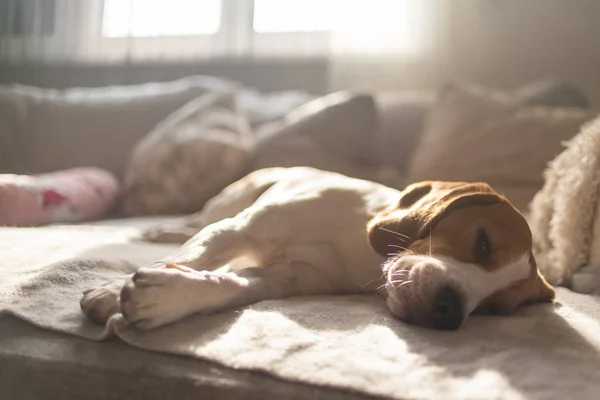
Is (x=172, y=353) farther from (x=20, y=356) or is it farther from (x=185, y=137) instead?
(x=185, y=137)

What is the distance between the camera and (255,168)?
245cm

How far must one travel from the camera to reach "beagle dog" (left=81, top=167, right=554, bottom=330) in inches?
41.2

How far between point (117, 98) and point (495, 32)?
6.38ft

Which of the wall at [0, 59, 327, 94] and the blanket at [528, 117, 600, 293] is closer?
the blanket at [528, 117, 600, 293]

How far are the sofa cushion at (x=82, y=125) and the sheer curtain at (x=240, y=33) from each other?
0.58 meters

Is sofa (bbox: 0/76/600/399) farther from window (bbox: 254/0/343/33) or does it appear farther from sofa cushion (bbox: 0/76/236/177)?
window (bbox: 254/0/343/33)

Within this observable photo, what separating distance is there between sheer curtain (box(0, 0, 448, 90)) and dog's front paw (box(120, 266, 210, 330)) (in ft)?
7.66

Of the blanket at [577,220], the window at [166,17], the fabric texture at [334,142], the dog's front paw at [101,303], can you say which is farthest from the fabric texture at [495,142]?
the window at [166,17]

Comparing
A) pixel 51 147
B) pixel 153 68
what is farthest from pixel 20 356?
pixel 153 68

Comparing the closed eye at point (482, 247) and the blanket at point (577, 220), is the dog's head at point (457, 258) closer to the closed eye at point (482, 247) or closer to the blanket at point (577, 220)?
the closed eye at point (482, 247)

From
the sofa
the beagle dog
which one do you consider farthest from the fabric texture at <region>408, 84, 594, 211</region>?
the beagle dog

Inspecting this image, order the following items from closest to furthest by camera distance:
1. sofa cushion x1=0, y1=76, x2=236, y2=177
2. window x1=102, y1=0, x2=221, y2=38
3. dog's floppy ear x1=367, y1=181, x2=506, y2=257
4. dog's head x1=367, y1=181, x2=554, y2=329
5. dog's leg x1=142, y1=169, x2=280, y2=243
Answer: dog's head x1=367, y1=181, x2=554, y2=329, dog's floppy ear x1=367, y1=181, x2=506, y2=257, dog's leg x1=142, y1=169, x2=280, y2=243, sofa cushion x1=0, y1=76, x2=236, y2=177, window x1=102, y1=0, x2=221, y2=38

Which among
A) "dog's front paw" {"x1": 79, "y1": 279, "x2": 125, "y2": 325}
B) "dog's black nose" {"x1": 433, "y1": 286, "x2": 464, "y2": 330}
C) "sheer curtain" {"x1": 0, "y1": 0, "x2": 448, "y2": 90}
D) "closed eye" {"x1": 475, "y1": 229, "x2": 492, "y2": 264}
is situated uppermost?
"sheer curtain" {"x1": 0, "y1": 0, "x2": 448, "y2": 90}

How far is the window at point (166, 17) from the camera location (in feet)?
11.5
